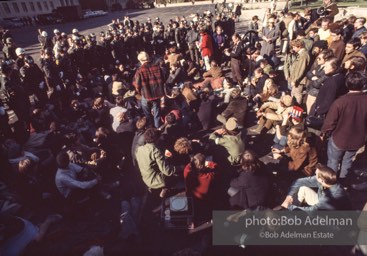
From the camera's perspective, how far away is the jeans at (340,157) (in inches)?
179

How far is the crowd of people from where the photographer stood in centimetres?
415

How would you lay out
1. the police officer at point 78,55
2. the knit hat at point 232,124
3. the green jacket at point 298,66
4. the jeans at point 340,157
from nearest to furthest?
the jeans at point 340,157
the knit hat at point 232,124
the green jacket at point 298,66
the police officer at point 78,55

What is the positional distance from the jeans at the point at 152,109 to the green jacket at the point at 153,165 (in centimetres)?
255

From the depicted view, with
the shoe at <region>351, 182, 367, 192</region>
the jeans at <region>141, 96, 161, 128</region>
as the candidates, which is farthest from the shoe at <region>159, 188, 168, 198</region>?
the shoe at <region>351, 182, 367, 192</region>

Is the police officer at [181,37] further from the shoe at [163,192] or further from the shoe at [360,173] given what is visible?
the shoe at [360,173]

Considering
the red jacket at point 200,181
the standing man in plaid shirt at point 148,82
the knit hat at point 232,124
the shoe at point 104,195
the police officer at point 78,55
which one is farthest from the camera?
the police officer at point 78,55

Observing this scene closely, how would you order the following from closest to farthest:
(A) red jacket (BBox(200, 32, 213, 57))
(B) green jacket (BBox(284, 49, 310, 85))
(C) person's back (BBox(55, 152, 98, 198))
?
(C) person's back (BBox(55, 152, 98, 198)) → (B) green jacket (BBox(284, 49, 310, 85)) → (A) red jacket (BBox(200, 32, 213, 57))

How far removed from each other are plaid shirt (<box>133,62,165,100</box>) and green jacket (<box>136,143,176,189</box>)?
99.4 inches

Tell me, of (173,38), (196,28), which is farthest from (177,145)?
(173,38)

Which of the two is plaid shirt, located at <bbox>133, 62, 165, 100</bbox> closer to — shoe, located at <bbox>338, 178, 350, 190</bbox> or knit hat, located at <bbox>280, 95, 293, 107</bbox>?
knit hat, located at <bbox>280, 95, 293, 107</bbox>

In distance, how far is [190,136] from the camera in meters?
7.38

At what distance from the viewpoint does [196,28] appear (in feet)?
45.0

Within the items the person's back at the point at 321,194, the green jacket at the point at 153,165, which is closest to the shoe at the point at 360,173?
the person's back at the point at 321,194

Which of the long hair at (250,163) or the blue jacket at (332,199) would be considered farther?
the long hair at (250,163)
